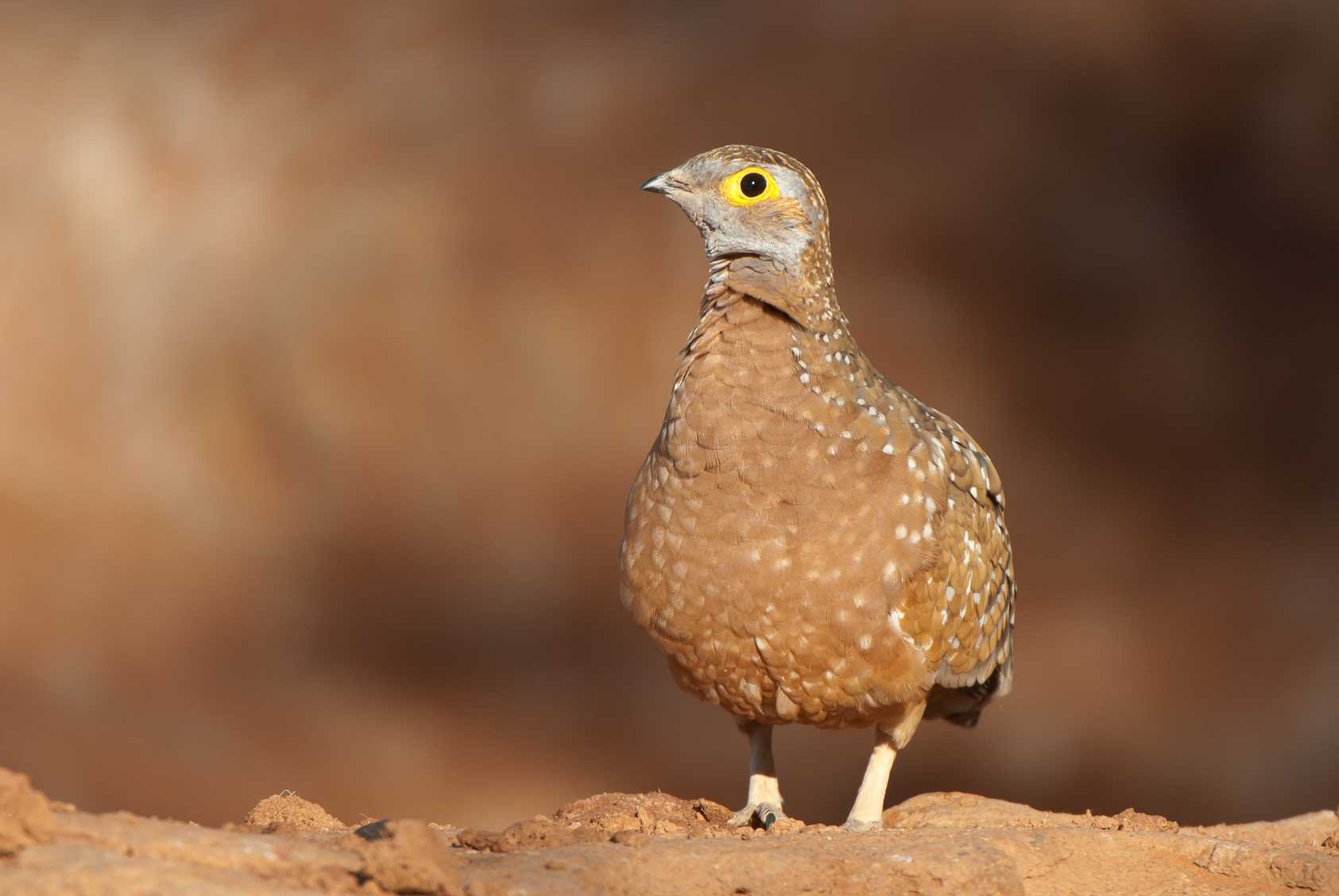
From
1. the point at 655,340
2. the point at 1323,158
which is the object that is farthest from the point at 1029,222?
the point at 655,340

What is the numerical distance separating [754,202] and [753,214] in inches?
1.5

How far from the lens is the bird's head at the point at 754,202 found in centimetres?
392

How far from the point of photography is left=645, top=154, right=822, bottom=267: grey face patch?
3.92 m

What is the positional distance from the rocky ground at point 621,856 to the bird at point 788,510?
1.70 ft

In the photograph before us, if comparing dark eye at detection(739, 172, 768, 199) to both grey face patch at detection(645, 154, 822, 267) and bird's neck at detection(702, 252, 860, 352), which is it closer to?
grey face patch at detection(645, 154, 822, 267)

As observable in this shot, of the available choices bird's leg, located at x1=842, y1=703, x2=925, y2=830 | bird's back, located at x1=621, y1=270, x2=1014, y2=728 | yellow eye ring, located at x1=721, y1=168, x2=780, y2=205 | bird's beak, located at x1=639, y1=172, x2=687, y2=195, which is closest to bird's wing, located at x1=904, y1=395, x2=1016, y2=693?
bird's back, located at x1=621, y1=270, x2=1014, y2=728

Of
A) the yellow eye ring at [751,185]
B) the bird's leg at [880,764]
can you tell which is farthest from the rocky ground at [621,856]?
the yellow eye ring at [751,185]

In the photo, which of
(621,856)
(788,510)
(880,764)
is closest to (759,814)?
(880,764)

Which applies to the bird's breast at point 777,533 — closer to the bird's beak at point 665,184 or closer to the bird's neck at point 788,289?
the bird's neck at point 788,289

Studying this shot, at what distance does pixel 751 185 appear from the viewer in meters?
3.93

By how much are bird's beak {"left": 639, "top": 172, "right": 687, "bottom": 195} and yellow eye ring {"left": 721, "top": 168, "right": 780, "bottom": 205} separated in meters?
0.17

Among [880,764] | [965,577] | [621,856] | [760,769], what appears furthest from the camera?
[760,769]

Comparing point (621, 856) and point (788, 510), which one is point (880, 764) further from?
point (621, 856)

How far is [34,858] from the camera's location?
215cm
